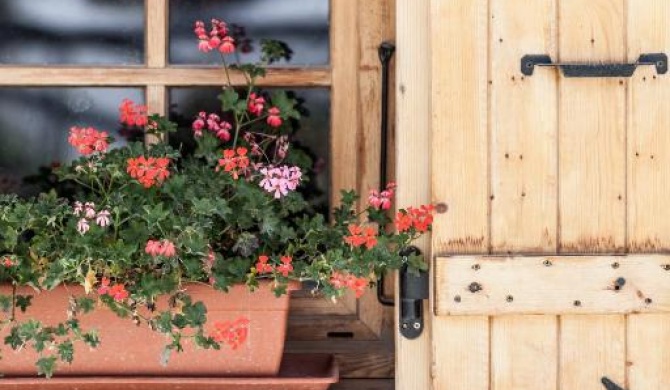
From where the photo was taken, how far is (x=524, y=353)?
238cm

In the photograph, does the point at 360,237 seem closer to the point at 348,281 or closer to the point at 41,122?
the point at 348,281

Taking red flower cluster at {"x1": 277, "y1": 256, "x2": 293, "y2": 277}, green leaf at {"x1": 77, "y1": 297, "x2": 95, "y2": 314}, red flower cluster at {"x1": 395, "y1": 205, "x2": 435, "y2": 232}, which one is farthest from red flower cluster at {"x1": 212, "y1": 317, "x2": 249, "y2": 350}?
red flower cluster at {"x1": 395, "y1": 205, "x2": 435, "y2": 232}

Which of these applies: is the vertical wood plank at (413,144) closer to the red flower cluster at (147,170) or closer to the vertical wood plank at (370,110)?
the vertical wood plank at (370,110)

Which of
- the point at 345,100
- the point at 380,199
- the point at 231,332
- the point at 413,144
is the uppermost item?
the point at 345,100

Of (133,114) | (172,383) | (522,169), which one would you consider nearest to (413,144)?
(522,169)

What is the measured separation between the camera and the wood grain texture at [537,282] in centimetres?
237

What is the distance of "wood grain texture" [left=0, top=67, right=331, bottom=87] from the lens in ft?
8.71

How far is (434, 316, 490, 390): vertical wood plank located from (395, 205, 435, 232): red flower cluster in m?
0.19

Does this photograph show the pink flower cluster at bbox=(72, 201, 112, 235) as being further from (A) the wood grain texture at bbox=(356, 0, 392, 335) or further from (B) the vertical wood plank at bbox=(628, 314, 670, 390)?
(B) the vertical wood plank at bbox=(628, 314, 670, 390)

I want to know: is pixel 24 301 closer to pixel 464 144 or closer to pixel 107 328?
pixel 107 328

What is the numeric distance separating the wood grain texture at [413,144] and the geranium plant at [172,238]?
0.06 m

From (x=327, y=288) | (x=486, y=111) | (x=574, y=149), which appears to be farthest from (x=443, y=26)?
(x=327, y=288)

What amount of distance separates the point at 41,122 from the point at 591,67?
1158 mm

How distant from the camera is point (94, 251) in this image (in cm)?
220
